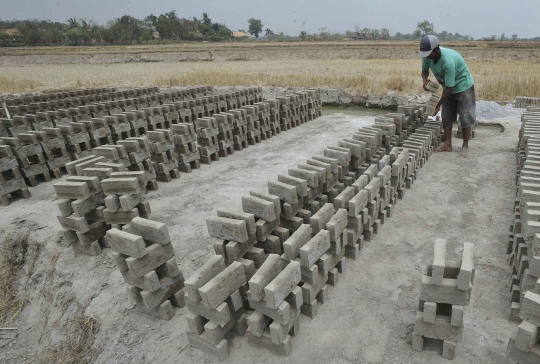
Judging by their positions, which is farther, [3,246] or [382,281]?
[3,246]

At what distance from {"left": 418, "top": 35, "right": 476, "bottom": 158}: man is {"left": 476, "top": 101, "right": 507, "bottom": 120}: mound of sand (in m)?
3.25

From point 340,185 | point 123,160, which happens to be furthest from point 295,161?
point 123,160

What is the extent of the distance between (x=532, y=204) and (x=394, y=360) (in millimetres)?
2067

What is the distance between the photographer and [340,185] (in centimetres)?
481

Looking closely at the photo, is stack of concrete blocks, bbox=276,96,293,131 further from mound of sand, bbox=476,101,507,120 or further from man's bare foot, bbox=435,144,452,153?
mound of sand, bbox=476,101,507,120

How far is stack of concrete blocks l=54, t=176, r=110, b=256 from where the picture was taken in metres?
4.07

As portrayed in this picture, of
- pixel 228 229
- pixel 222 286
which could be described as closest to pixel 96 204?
pixel 228 229

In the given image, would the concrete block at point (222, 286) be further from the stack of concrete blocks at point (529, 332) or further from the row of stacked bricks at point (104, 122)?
the row of stacked bricks at point (104, 122)

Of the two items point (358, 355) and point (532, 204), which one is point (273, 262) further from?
point (532, 204)

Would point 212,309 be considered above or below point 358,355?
above

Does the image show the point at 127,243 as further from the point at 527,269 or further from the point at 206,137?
the point at 206,137

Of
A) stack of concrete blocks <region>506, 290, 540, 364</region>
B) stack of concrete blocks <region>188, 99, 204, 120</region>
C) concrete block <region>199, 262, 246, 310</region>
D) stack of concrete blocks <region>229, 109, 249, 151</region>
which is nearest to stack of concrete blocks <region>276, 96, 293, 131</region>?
stack of concrete blocks <region>229, 109, 249, 151</region>

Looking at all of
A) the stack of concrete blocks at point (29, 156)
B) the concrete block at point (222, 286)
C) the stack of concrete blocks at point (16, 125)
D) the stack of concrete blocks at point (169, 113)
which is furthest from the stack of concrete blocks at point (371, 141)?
the stack of concrete blocks at point (16, 125)

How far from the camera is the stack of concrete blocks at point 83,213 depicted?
4070mm
